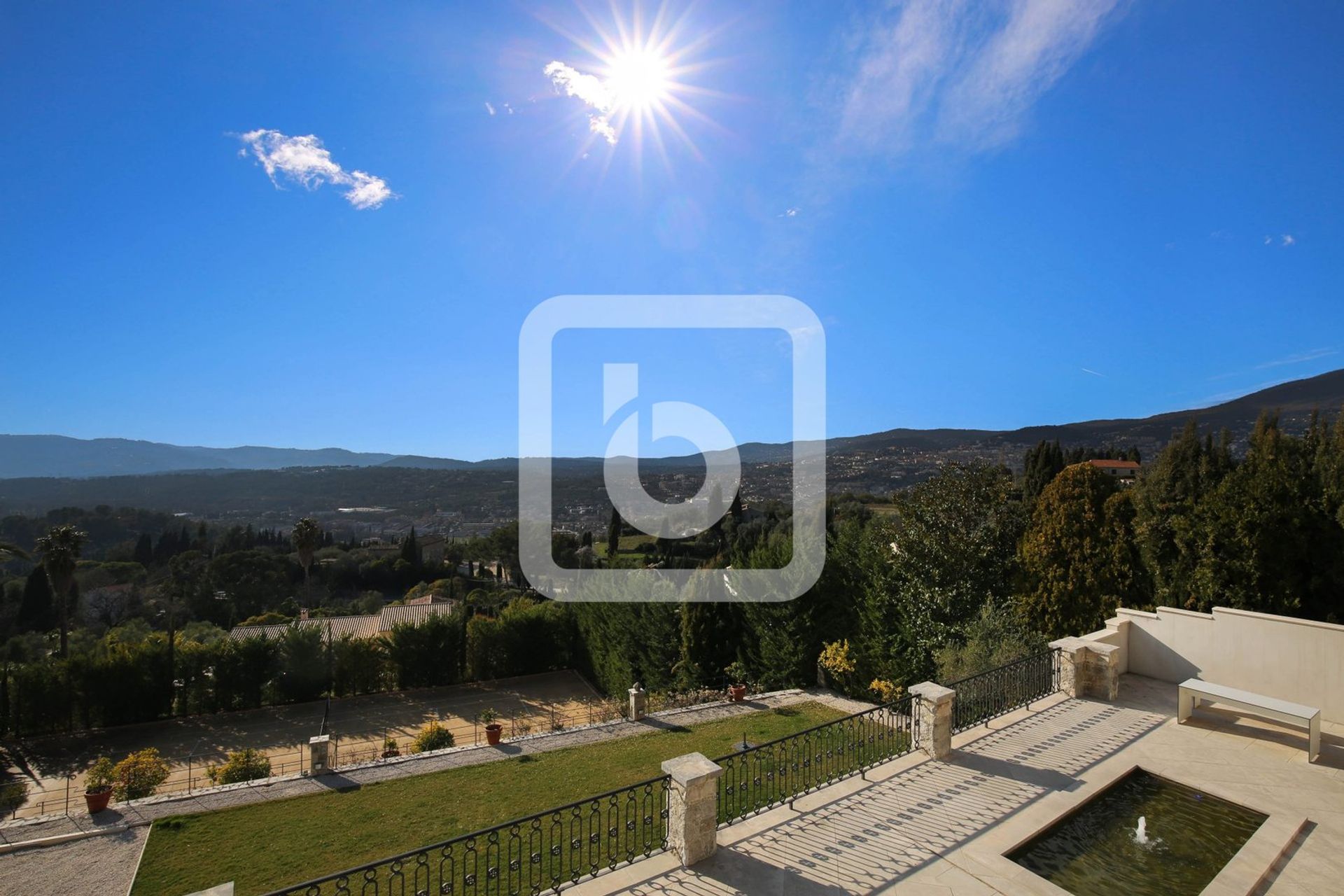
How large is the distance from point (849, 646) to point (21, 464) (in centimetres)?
15515

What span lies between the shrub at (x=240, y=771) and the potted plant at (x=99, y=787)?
188cm

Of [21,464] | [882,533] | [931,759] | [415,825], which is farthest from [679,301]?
[21,464]

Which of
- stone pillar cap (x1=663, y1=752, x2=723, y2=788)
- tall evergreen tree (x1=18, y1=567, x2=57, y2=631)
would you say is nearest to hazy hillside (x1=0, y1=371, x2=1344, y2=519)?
stone pillar cap (x1=663, y1=752, x2=723, y2=788)

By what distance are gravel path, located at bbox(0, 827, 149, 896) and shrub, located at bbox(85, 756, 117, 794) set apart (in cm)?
220

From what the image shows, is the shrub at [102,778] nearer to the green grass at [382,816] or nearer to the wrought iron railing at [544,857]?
the green grass at [382,816]

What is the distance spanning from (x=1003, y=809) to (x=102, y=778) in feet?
53.4

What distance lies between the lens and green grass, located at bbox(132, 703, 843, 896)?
336 inches

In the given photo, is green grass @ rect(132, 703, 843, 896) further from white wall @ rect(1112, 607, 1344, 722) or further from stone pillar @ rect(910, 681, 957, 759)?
white wall @ rect(1112, 607, 1344, 722)

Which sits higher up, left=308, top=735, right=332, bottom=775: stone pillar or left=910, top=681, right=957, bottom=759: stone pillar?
left=910, top=681, right=957, bottom=759: stone pillar

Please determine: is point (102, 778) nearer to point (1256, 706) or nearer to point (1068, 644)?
point (1068, 644)

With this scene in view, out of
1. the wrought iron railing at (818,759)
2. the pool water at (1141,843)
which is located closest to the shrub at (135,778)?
the wrought iron railing at (818,759)

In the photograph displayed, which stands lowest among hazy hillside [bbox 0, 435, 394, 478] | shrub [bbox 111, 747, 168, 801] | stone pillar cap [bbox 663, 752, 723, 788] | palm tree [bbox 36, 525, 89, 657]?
shrub [bbox 111, 747, 168, 801]

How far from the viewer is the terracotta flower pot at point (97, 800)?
10734 mm

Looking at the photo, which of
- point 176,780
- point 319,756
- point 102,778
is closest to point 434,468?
point 176,780
